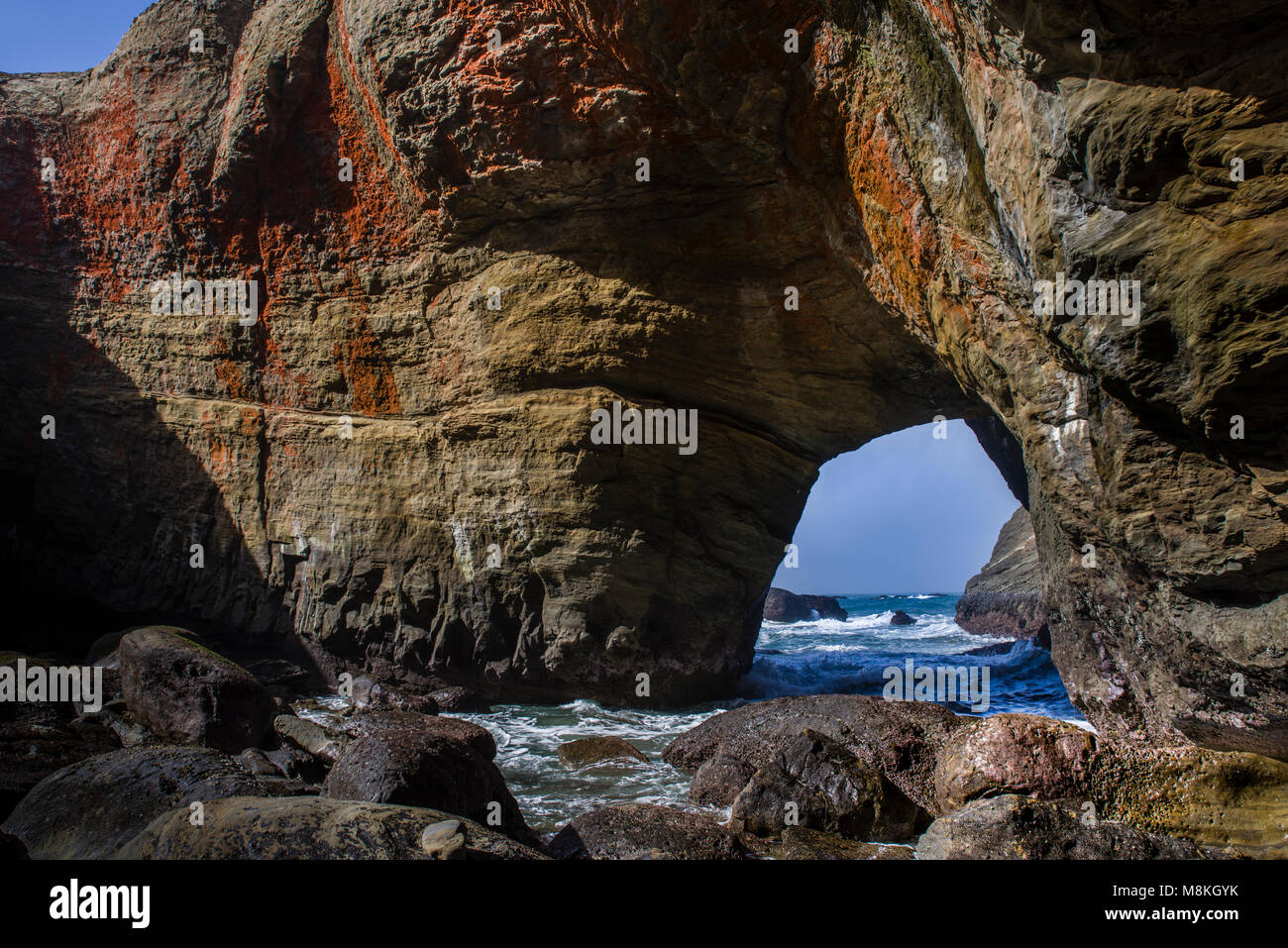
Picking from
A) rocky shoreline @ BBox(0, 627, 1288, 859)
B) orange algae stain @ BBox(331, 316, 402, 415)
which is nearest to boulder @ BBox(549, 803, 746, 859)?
rocky shoreline @ BBox(0, 627, 1288, 859)

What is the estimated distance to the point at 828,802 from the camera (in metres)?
6.04

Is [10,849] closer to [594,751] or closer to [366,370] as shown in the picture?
[594,751]

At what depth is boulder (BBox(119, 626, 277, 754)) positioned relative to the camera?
7.82 meters

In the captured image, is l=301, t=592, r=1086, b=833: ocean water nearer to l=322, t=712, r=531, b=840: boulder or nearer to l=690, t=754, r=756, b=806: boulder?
l=690, t=754, r=756, b=806: boulder

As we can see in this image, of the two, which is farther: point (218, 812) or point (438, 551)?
point (438, 551)

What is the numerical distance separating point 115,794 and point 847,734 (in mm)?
6368

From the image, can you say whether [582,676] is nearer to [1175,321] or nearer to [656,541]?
[656,541]

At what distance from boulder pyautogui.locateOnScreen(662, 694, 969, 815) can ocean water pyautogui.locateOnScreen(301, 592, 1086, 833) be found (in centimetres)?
56

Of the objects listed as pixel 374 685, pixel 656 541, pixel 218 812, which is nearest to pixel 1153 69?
pixel 218 812

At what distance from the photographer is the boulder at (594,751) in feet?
28.8

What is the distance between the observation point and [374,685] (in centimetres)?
1233

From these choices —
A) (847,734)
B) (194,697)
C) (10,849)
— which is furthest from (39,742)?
(847,734)

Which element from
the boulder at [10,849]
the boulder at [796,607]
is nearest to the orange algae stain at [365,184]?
the boulder at [10,849]
